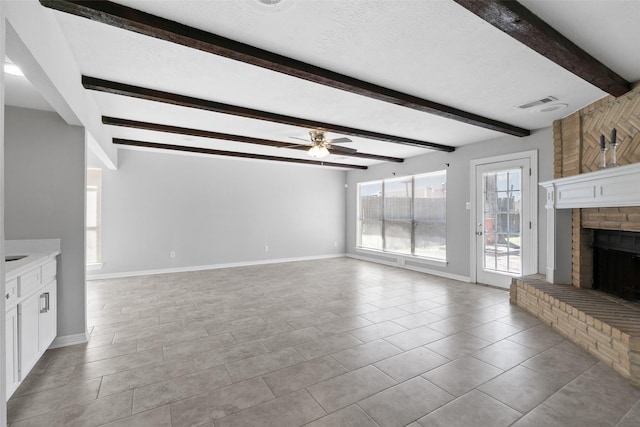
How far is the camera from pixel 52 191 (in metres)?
2.92

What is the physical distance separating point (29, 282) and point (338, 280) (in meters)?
4.26

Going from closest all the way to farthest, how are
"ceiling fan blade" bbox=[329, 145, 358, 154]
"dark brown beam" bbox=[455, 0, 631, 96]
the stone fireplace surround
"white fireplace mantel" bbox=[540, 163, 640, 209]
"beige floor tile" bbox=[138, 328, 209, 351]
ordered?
1. "dark brown beam" bbox=[455, 0, 631, 96]
2. the stone fireplace surround
3. "white fireplace mantel" bbox=[540, 163, 640, 209]
4. "beige floor tile" bbox=[138, 328, 209, 351]
5. "ceiling fan blade" bbox=[329, 145, 358, 154]

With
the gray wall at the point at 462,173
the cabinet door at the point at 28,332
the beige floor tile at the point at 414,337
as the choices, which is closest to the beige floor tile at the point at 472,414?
the beige floor tile at the point at 414,337

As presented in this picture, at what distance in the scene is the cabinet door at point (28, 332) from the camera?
2152 mm

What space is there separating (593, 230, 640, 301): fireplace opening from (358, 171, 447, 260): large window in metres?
2.63

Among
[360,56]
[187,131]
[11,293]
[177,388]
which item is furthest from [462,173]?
[11,293]

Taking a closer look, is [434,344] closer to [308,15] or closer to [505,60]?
[505,60]

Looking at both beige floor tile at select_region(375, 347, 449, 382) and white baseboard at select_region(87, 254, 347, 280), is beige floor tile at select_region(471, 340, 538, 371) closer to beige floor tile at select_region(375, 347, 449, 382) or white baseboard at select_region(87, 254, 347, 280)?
beige floor tile at select_region(375, 347, 449, 382)

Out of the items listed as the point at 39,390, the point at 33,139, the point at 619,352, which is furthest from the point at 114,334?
the point at 619,352

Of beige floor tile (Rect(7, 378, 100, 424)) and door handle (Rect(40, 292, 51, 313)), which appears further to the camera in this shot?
door handle (Rect(40, 292, 51, 313))

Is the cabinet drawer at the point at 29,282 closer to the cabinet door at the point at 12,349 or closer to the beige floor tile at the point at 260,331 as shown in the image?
the cabinet door at the point at 12,349

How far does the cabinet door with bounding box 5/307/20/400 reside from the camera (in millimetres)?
1950

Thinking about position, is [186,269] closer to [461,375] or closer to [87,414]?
[87,414]

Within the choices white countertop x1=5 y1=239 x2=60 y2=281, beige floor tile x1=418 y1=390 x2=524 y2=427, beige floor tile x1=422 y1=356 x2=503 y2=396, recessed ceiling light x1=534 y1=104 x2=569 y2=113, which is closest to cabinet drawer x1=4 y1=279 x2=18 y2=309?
white countertop x1=5 y1=239 x2=60 y2=281
